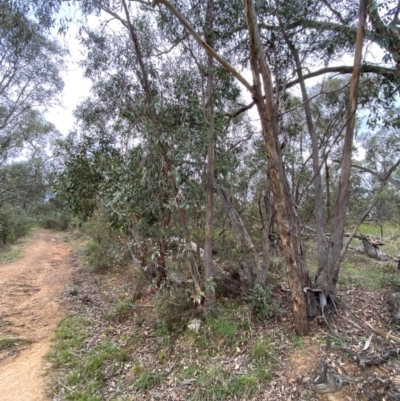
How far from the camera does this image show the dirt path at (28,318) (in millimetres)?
3055

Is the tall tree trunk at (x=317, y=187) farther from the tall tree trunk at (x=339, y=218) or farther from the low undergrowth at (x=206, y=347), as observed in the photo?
the low undergrowth at (x=206, y=347)

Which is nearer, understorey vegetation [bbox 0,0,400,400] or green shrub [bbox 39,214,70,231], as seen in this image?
understorey vegetation [bbox 0,0,400,400]

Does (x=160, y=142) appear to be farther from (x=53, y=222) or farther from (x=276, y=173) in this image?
(x=53, y=222)

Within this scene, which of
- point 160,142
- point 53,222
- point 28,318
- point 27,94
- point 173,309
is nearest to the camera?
point 160,142

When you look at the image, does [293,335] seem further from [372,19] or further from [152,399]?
[372,19]

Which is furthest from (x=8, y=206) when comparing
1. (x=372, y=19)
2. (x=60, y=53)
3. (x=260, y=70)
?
(x=372, y=19)

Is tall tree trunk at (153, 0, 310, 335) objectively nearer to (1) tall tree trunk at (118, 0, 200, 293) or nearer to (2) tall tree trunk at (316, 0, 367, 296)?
(2) tall tree trunk at (316, 0, 367, 296)

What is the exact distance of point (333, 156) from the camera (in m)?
8.39

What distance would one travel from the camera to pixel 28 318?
484 cm

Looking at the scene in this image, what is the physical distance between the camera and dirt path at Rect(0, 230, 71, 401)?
3.05m

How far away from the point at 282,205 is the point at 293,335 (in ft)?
5.26

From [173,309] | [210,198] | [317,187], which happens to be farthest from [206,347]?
[317,187]

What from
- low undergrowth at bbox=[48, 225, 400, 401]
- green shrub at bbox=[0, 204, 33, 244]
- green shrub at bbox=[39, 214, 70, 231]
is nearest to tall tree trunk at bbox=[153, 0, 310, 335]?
low undergrowth at bbox=[48, 225, 400, 401]

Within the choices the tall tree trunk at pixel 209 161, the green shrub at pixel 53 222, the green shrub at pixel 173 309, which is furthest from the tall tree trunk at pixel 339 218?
the green shrub at pixel 53 222
